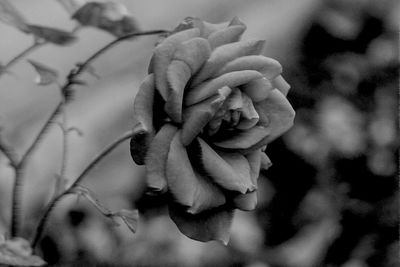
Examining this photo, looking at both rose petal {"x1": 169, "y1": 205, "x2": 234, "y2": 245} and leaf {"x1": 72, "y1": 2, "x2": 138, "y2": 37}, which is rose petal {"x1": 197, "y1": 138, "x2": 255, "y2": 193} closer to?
rose petal {"x1": 169, "y1": 205, "x2": 234, "y2": 245}

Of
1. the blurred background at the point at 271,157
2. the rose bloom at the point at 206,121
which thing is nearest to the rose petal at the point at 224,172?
the rose bloom at the point at 206,121

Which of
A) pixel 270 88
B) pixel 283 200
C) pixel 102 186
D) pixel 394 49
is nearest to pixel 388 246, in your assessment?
pixel 283 200

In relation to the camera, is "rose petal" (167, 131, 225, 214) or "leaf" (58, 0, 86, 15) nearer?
"rose petal" (167, 131, 225, 214)

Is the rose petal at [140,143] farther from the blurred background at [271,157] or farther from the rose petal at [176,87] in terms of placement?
the blurred background at [271,157]

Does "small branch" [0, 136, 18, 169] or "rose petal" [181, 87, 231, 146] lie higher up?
"rose petal" [181, 87, 231, 146]

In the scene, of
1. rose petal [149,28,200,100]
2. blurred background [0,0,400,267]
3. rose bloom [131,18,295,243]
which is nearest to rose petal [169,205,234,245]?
rose bloom [131,18,295,243]

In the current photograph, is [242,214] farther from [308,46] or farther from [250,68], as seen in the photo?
[250,68]

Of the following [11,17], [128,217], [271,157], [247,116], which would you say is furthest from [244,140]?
[271,157]
